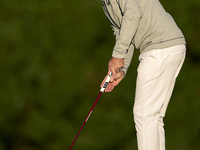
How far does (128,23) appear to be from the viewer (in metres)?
Answer: 3.05

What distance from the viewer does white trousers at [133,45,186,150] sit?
10.1ft

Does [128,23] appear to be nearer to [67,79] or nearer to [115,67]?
[115,67]

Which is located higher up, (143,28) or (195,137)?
(143,28)

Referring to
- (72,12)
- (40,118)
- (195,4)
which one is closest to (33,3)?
(72,12)

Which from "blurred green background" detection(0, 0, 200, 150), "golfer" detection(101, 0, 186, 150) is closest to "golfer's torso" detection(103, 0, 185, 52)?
"golfer" detection(101, 0, 186, 150)

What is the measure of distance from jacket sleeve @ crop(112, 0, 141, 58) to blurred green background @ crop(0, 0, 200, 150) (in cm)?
146

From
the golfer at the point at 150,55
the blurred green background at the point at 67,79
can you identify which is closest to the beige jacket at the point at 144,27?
the golfer at the point at 150,55

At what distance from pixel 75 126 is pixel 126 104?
0.54 metres

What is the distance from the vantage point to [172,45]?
3076 mm

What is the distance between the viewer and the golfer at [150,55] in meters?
3.06

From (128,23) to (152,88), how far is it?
442mm

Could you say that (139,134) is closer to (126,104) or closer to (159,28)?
(159,28)

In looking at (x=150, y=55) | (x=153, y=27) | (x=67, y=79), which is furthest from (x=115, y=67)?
(x=67, y=79)

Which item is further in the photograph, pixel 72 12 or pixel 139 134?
pixel 72 12
